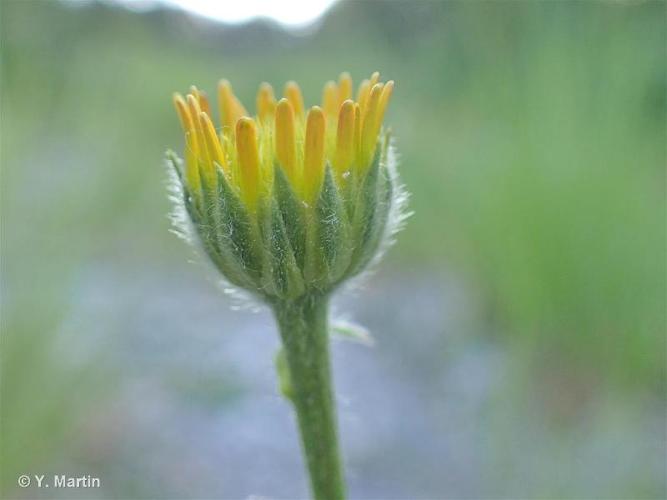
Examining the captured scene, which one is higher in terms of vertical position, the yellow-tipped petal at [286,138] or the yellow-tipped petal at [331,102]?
the yellow-tipped petal at [331,102]

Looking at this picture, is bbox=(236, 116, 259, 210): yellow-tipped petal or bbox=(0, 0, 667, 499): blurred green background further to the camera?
bbox=(0, 0, 667, 499): blurred green background

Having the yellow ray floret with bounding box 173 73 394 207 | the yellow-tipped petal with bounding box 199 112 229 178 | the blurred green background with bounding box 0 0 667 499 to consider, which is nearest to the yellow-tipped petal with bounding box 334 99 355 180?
the yellow ray floret with bounding box 173 73 394 207

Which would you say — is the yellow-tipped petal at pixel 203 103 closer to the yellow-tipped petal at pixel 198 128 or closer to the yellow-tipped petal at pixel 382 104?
A: the yellow-tipped petal at pixel 198 128

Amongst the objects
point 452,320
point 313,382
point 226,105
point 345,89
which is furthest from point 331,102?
point 452,320

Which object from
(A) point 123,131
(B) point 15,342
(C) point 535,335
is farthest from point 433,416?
(A) point 123,131

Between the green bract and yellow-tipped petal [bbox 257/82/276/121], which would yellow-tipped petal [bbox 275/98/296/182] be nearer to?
the green bract

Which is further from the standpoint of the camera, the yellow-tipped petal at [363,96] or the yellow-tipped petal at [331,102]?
the yellow-tipped petal at [331,102]

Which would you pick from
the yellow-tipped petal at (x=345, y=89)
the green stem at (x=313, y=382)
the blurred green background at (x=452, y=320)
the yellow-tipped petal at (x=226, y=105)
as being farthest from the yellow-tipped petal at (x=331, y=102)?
the blurred green background at (x=452, y=320)
